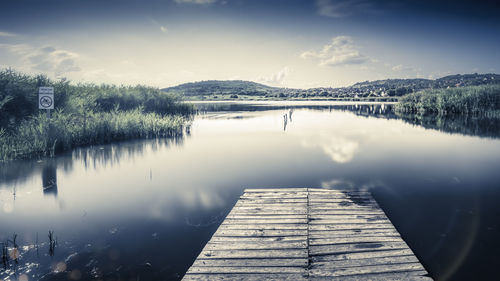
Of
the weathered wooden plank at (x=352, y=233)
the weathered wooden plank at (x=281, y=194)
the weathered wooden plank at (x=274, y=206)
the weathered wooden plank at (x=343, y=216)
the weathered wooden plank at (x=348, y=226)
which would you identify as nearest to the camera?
the weathered wooden plank at (x=352, y=233)

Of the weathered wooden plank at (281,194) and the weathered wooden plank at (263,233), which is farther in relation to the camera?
the weathered wooden plank at (281,194)

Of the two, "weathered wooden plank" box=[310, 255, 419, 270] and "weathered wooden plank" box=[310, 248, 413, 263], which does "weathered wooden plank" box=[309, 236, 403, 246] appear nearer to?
"weathered wooden plank" box=[310, 248, 413, 263]

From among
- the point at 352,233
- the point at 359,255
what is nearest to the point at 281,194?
the point at 352,233

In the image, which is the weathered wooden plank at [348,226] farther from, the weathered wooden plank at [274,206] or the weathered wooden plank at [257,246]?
the weathered wooden plank at [274,206]

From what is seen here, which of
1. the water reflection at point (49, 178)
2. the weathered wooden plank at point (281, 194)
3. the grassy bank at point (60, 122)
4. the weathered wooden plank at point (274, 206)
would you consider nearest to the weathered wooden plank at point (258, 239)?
the weathered wooden plank at point (274, 206)

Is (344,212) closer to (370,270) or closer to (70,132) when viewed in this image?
(370,270)

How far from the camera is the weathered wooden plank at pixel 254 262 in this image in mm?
5234

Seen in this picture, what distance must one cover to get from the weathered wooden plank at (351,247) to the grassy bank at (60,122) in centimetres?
1494

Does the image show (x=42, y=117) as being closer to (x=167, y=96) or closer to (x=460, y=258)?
(x=167, y=96)

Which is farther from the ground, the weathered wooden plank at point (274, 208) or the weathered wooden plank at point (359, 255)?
the weathered wooden plank at point (274, 208)

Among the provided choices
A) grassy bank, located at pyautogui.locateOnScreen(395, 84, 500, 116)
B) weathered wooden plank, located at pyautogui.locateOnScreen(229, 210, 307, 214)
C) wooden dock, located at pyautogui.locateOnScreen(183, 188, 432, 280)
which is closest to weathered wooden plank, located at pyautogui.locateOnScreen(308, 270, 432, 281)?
wooden dock, located at pyautogui.locateOnScreen(183, 188, 432, 280)

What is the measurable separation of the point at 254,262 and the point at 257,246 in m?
0.53

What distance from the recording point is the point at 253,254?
5.55 meters

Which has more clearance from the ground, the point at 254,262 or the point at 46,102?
the point at 46,102
